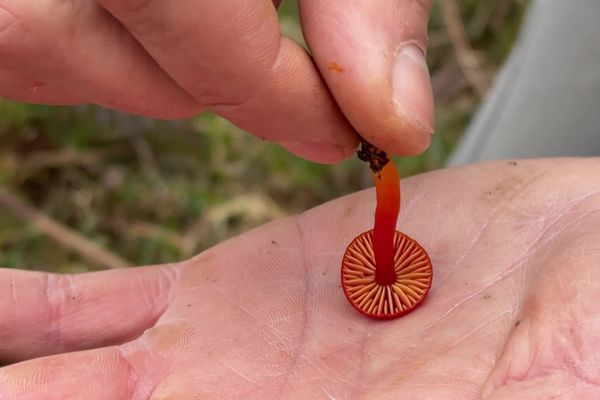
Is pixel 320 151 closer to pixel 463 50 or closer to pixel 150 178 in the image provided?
pixel 150 178

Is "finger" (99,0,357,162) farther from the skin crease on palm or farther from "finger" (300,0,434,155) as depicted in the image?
the skin crease on palm

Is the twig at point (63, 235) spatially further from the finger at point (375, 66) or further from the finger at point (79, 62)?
the finger at point (375, 66)

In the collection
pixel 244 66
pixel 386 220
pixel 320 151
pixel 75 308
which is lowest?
pixel 75 308

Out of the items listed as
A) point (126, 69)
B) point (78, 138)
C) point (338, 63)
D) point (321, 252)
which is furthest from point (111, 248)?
point (338, 63)

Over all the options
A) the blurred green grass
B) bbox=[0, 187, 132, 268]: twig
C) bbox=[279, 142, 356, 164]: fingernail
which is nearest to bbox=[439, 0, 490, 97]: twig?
the blurred green grass

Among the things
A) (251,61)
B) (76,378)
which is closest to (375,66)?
(251,61)

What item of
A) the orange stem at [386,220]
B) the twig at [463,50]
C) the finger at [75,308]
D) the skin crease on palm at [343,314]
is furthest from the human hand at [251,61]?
the twig at [463,50]
